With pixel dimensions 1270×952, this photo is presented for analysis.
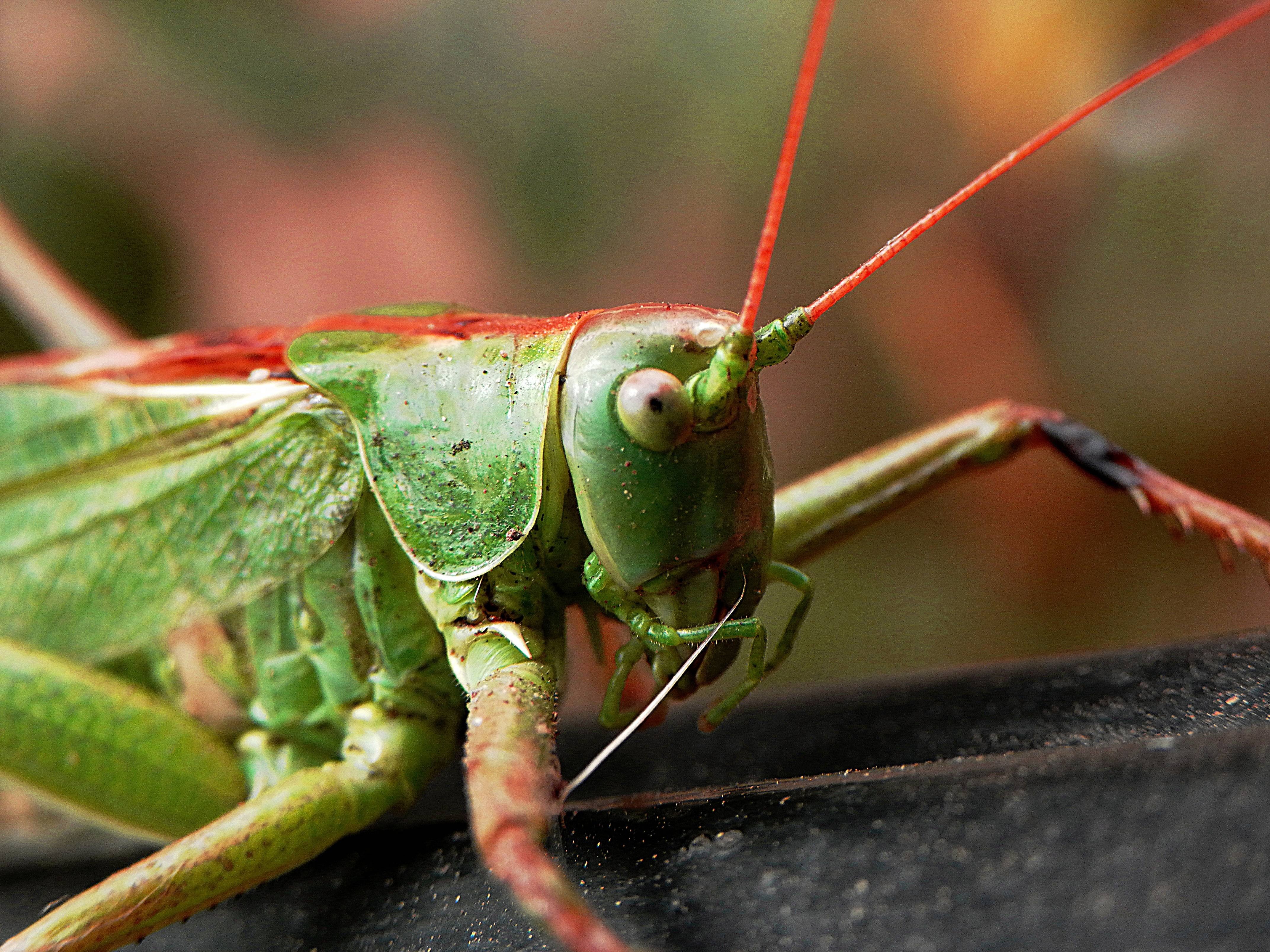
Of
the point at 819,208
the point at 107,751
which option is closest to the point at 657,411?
the point at 107,751

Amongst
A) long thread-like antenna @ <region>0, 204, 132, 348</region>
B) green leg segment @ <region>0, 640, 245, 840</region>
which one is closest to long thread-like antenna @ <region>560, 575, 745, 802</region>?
green leg segment @ <region>0, 640, 245, 840</region>

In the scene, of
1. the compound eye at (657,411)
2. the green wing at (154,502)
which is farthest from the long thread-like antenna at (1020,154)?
the green wing at (154,502)

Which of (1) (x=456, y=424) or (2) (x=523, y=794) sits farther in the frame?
(1) (x=456, y=424)

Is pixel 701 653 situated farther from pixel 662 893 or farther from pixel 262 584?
pixel 262 584

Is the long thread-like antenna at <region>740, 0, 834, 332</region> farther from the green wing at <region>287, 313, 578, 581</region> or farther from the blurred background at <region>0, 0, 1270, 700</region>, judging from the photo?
the blurred background at <region>0, 0, 1270, 700</region>

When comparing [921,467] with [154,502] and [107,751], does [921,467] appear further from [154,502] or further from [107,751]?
[107,751]
